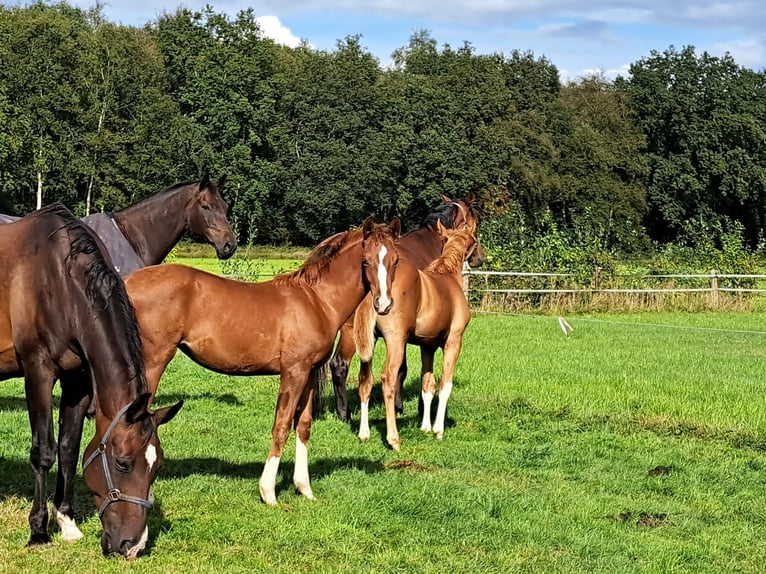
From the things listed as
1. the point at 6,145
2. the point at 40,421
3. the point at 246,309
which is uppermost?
the point at 6,145

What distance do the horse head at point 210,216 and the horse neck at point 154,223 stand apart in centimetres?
16

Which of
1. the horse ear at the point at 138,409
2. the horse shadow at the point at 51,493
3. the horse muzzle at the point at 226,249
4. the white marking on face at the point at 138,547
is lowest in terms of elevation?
the horse shadow at the point at 51,493

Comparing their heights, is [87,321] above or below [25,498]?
above

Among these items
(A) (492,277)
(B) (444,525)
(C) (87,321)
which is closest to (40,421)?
(C) (87,321)

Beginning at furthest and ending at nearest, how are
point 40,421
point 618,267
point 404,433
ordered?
point 618,267 → point 404,433 → point 40,421

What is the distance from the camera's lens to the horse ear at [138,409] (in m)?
4.29

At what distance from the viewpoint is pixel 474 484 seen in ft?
21.2

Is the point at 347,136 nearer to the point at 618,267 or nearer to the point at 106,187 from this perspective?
the point at 106,187

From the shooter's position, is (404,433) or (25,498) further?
(404,433)

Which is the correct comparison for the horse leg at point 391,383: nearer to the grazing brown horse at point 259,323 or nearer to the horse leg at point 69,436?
the grazing brown horse at point 259,323

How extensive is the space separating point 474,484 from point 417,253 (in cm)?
386

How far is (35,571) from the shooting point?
4465mm

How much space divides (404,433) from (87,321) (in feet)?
14.3

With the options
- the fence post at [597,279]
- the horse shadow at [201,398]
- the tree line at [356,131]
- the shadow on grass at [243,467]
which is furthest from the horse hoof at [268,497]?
the tree line at [356,131]
